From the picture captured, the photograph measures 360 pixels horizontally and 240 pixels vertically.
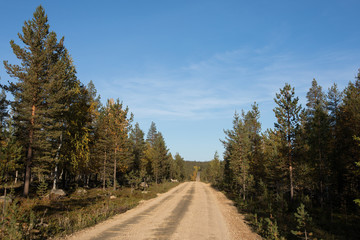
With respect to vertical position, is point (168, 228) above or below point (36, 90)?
below

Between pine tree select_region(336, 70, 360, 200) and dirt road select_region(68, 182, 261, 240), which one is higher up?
pine tree select_region(336, 70, 360, 200)

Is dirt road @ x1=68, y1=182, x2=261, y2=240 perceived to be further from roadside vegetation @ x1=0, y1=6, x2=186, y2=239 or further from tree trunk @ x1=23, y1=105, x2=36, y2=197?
tree trunk @ x1=23, y1=105, x2=36, y2=197

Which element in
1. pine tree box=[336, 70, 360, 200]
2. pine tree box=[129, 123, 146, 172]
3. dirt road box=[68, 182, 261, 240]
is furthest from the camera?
pine tree box=[129, 123, 146, 172]

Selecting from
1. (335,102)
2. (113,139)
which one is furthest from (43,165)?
(335,102)

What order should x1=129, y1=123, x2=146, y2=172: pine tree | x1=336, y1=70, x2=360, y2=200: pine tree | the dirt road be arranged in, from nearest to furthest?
the dirt road
x1=336, y1=70, x2=360, y2=200: pine tree
x1=129, y1=123, x2=146, y2=172: pine tree

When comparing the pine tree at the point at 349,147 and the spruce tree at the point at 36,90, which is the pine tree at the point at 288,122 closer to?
the pine tree at the point at 349,147

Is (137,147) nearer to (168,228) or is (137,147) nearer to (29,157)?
(29,157)

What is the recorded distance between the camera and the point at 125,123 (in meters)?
31.7

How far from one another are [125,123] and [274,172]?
2089 cm

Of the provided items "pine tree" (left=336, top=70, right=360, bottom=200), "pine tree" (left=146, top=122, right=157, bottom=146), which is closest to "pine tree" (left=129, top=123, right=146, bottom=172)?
"pine tree" (left=146, top=122, right=157, bottom=146)

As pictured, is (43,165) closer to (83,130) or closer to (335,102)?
(83,130)

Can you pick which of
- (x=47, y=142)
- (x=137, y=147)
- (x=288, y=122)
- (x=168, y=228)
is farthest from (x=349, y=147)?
(x=137, y=147)

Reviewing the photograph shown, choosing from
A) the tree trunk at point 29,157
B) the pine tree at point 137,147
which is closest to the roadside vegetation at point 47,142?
the tree trunk at point 29,157

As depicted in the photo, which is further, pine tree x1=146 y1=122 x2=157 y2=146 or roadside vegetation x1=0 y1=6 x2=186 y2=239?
pine tree x1=146 y1=122 x2=157 y2=146
